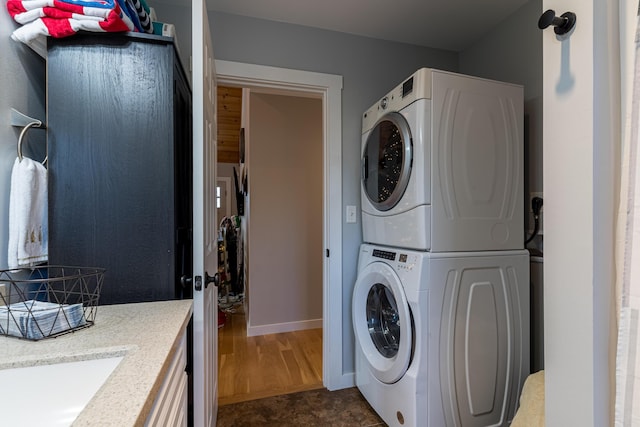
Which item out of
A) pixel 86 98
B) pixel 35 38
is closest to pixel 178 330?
pixel 86 98

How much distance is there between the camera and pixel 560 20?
28.0 inches

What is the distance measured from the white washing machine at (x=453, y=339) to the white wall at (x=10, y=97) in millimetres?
1566

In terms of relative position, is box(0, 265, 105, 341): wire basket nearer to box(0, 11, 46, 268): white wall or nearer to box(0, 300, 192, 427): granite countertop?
box(0, 300, 192, 427): granite countertop

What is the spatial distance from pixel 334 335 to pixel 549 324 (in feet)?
4.87

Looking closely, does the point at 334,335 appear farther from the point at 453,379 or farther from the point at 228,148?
the point at 228,148

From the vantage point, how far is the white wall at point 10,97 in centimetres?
97

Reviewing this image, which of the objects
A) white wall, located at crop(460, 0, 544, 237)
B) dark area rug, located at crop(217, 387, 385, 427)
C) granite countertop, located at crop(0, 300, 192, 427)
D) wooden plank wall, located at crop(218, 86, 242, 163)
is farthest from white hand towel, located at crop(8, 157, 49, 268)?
wooden plank wall, located at crop(218, 86, 242, 163)

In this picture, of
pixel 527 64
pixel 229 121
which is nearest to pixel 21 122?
pixel 527 64

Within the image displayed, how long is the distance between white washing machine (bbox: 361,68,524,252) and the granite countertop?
112 cm

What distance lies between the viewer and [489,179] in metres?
1.55

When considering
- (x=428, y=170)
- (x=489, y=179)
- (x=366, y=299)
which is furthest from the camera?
(x=366, y=299)

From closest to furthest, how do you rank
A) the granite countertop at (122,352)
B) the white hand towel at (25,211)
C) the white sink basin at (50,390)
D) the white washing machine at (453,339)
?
the granite countertop at (122,352)
the white sink basin at (50,390)
the white hand towel at (25,211)
the white washing machine at (453,339)

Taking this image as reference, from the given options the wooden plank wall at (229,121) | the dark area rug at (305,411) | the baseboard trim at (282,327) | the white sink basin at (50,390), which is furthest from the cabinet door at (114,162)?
the wooden plank wall at (229,121)

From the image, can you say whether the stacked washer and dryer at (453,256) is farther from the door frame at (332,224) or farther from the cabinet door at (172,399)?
the cabinet door at (172,399)
